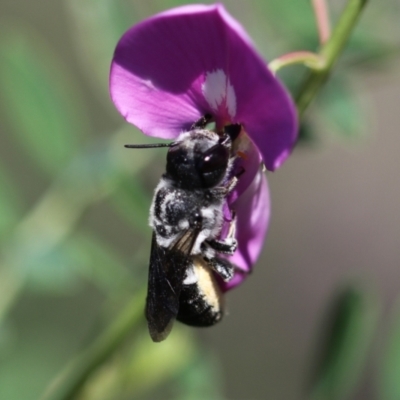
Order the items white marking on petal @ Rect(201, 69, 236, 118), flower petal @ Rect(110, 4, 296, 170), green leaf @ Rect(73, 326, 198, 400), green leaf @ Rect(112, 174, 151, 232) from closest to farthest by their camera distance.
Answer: flower petal @ Rect(110, 4, 296, 170) → white marking on petal @ Rect(201, 69, 236, 118) → green leaf @ Rect(73, 326, 198, 400) → green leaf @ Rect(112, 174, 151, 232)


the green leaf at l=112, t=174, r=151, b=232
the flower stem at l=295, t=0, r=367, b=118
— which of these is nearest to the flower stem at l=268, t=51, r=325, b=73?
the flower stem at l=295, t=0, r=367, b=118

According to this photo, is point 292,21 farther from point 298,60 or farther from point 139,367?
point 139,367

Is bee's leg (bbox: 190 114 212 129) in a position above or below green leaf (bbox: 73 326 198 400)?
above

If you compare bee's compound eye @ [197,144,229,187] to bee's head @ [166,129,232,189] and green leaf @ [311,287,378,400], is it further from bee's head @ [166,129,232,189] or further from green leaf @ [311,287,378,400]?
green leaf @ [311,287,378,400]

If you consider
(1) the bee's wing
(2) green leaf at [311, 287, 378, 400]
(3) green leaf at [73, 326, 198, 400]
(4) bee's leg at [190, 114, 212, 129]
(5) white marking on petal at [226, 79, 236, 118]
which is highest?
→ (5) white marking on petal at [226, 79, 236, 118]

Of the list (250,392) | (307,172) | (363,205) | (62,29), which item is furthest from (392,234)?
(62,29)

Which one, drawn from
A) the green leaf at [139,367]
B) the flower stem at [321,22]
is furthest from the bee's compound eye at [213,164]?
the green leaf at [139,367]

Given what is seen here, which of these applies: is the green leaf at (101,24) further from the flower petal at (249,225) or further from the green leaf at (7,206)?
the flower petal at (249,225)
